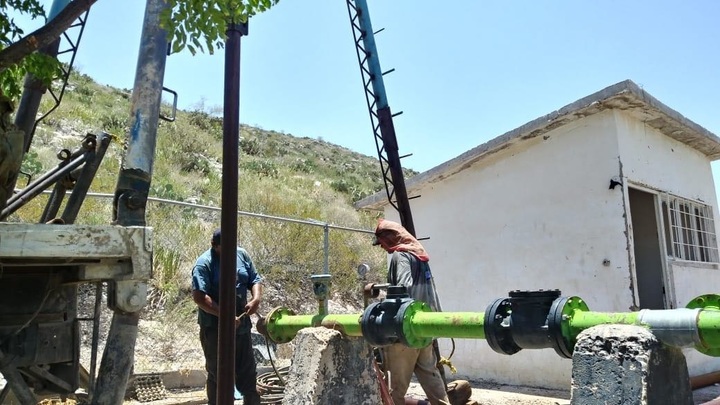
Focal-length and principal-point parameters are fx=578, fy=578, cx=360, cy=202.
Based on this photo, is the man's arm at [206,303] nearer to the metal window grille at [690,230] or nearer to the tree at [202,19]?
the tree at [202,19]

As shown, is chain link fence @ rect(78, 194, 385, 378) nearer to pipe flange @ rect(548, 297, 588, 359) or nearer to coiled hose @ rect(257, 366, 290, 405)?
coiled hose @ rect(257, 366, 290, 405)

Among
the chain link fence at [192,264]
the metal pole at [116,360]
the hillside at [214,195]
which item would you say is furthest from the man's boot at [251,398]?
the chain link fence at [192,264]

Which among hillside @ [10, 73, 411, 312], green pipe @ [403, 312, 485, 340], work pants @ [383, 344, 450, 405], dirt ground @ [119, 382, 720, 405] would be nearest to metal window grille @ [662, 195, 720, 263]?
dirt ground @ [119, 382, 720, 405]

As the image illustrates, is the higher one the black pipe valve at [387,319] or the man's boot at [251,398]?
the black pipe valve at [387,319]

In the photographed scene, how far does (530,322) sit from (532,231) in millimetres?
6101

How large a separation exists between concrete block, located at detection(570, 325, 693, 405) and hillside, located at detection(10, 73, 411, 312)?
3613 mm

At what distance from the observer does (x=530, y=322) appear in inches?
90.1

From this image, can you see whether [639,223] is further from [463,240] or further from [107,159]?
[107,159]

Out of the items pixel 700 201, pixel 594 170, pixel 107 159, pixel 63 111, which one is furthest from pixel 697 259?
pixel 63 111

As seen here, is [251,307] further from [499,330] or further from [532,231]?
[532,231]

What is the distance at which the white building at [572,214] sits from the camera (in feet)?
24.1

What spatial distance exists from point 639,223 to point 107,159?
13.9 metres

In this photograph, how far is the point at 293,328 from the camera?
336cm

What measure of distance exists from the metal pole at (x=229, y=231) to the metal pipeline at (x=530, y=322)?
65cm
